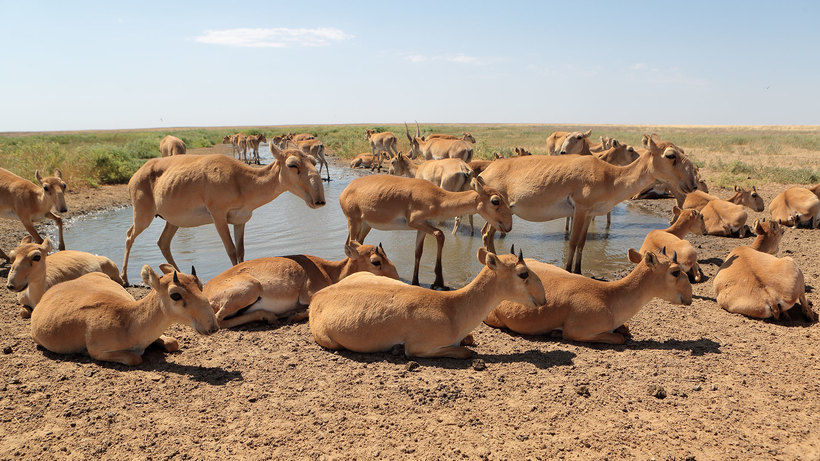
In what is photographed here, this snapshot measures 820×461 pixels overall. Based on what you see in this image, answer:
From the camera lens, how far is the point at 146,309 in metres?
6.27

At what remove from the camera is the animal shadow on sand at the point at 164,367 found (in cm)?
606

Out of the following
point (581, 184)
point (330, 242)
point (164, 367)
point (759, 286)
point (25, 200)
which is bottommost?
point (330, 242)

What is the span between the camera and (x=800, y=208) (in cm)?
1467

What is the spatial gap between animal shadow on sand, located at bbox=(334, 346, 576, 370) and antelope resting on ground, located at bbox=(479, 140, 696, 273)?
4.60 m

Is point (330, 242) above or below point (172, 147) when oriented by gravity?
below

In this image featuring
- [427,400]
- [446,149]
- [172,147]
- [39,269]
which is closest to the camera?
[427,400]

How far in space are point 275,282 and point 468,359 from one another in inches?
120

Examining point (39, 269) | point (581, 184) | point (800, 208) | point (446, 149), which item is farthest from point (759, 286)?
point (446, 149)

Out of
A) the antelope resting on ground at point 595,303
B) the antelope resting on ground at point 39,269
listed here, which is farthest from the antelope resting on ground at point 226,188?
the antelope resting on ground at point 595,303

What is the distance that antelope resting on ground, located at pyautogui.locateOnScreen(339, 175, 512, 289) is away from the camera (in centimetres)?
1002

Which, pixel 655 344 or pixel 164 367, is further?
pixel 655 344

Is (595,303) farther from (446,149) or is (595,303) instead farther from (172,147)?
(172,147)

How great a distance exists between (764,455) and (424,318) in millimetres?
3350

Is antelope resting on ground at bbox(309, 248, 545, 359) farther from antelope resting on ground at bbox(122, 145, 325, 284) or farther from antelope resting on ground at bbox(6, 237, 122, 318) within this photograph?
antelope resting on ground at bbox(6, 237, 122, 318)
